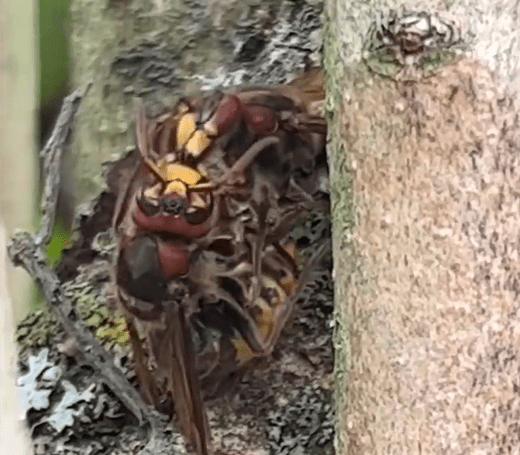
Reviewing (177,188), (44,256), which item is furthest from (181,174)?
(44,256)

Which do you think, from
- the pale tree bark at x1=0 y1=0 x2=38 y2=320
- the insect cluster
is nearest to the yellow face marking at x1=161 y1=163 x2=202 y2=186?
the insect cluster

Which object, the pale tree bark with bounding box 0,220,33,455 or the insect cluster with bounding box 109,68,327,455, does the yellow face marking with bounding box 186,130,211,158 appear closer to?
the insect cluster with bounding box 109,68,327,455

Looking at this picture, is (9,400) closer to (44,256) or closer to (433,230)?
(44,256)

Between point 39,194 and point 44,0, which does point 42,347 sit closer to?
point 39,194

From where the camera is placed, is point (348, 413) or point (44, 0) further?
point (44, 0)

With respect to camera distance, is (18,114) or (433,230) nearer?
(433,230)

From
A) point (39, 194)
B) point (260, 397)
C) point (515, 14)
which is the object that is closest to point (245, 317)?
point (260, 397)

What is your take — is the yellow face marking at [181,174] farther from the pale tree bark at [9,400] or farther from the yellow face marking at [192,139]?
the pale tree bark at [9,400]
